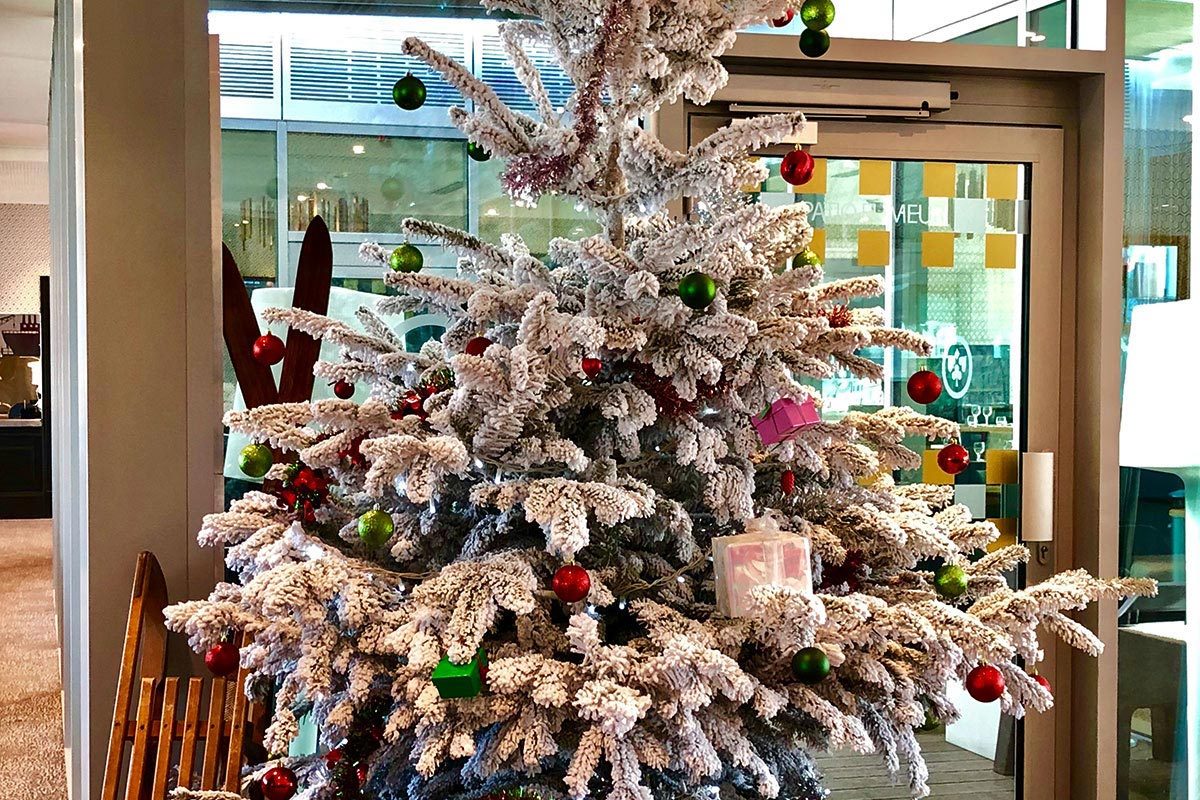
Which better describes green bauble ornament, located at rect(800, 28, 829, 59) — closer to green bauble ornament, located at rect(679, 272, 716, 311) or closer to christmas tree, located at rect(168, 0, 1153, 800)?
christmas tree, located at rect(168, 0, 1153, 800)

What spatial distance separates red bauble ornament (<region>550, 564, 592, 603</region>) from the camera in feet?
4.56

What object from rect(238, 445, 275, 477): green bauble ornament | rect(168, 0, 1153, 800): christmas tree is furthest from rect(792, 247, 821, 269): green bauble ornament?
rect(238, 445, 275, 477): green bauble ornament

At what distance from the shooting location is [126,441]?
2.31 metres

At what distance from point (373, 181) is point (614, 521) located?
1.51 meters

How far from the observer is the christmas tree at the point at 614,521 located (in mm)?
1402

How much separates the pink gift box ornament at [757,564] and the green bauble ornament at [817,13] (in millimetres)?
678

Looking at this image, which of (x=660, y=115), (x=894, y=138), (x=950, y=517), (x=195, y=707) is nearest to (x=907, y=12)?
Answer: (x=894, y=138)

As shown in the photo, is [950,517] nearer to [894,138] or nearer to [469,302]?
[469,302]

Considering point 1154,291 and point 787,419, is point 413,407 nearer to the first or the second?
point 787,419

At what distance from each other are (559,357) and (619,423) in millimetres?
120

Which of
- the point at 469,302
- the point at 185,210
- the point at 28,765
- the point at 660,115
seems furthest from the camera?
the point at 28,765

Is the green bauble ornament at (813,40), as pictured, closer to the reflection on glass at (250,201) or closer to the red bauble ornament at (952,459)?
the red bauble ornament at (952,459)

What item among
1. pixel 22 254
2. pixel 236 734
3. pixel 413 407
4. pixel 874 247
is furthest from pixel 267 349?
pixel 22 254

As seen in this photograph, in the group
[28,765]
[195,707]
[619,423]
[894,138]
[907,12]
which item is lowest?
[28,765]
